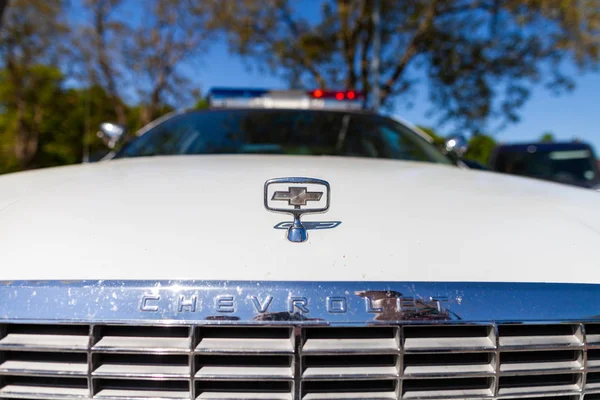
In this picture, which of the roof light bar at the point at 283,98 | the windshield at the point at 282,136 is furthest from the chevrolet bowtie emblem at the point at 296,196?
the roof light bar at the point at 283,98

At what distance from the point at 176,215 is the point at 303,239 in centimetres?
35

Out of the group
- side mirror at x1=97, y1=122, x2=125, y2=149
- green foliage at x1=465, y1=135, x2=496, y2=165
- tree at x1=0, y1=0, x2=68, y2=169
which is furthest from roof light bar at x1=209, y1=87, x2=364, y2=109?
tree at x1=0, y1=0, x2=68, y2=169

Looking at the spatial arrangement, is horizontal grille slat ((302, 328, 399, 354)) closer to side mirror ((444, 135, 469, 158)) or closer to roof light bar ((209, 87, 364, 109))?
side mirror ((444, 135, 469, 158))

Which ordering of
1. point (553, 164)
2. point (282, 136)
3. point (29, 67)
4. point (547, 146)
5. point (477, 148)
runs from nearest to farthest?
point (282, 136)
point (553, 164)
point (547, 146)
point (29, 67)
point (477, 148)

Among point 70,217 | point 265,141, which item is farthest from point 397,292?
point 265,141

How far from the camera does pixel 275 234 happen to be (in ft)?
4.11

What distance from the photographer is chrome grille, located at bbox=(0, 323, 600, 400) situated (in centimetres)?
112

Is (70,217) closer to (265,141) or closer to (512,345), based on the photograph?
(512,345)

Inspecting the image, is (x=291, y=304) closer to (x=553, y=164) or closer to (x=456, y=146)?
(x=456, y=146)

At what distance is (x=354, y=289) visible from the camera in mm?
1130

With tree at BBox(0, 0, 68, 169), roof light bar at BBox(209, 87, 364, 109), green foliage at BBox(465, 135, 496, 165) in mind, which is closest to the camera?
roof light bar at BBox(209, 87, 364, 109)

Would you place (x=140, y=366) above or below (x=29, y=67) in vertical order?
below

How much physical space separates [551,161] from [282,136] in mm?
7702

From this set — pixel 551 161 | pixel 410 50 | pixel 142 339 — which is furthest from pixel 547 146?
pixel 142 339
